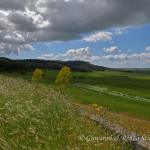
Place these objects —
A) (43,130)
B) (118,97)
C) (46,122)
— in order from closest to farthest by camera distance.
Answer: (43,130) < (46,122) < (118,97)

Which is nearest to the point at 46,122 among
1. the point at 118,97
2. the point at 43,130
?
the point at 43,130

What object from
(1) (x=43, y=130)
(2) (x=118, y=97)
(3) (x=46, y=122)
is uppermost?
(3) (x=46, y=122)

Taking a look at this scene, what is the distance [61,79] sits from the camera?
28.6 m

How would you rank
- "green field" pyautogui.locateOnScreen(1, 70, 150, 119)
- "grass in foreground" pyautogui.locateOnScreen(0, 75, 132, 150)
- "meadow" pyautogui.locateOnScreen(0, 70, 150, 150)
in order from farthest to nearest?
"green field" pyautogui.locateOnScreen(1, 70, 150, 119) < "meadow" pyautogui.locateOnScreen(0, 70, 150, 150) < "grass in foreground" pyautogui.locateOnScreen(0, 75, 132, 150)

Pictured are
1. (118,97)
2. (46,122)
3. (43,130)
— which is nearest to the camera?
(43,130)

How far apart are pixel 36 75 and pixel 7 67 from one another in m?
88.2

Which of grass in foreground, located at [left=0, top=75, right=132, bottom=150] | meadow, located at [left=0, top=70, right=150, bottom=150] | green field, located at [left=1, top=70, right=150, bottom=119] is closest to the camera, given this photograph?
grass in foreground, located at [left=0, top=75, right=132, bottom=150]

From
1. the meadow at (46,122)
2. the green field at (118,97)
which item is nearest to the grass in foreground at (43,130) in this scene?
the meadow at (46,122)

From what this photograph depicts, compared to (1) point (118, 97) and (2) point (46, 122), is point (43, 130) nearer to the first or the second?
(2) point (46, 122)

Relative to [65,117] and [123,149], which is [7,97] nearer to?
[65,117]

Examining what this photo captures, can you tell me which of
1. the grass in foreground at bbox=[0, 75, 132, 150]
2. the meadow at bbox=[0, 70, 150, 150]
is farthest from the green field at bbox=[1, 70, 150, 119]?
the grass in foreground at bbox=[0, 75, 132, 150]

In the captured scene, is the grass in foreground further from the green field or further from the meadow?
the green field

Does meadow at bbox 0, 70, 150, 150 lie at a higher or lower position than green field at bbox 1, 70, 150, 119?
higher

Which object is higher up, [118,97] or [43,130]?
[43,130]
